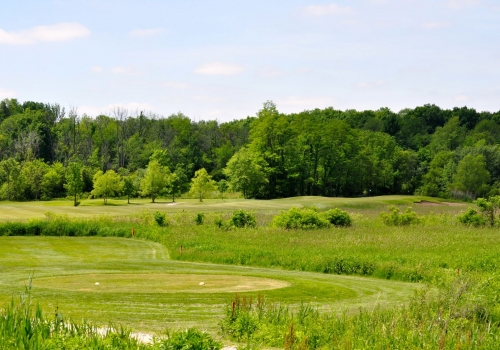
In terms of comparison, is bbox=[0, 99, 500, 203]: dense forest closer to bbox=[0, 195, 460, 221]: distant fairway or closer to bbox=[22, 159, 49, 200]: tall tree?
bbox=[22, 159, 49, 200]: tall tree

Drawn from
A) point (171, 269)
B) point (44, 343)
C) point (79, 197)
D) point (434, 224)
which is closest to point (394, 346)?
point (44, 343)

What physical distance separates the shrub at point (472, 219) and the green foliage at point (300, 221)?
10549mm

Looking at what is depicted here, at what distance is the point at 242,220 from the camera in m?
46.2

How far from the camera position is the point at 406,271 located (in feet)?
87.4

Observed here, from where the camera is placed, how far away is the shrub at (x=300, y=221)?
4425 centimetres

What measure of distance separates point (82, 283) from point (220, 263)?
9.89 metres

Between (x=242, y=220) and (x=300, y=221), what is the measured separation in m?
4.51

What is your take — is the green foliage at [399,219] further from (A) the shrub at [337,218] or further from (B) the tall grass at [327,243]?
(A) the shrub at [337,218]

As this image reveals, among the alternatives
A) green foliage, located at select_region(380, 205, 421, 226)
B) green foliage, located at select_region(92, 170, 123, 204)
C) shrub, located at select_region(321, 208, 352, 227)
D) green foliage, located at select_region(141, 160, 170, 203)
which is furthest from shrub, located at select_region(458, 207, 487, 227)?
green foliage, located at select_region(92, 170, 123, 204)

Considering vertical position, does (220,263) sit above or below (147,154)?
below

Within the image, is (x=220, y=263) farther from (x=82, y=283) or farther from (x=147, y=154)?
(x=147, y=154)

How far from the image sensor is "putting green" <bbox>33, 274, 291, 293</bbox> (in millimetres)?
21516

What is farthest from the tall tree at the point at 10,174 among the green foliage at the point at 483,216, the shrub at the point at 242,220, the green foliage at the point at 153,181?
the green foliage at the point at 483,216

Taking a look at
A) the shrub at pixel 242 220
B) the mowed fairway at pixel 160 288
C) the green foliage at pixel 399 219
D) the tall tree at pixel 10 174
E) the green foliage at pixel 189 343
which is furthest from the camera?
the tall tree at pixel 10 174
